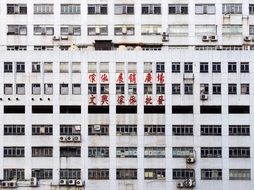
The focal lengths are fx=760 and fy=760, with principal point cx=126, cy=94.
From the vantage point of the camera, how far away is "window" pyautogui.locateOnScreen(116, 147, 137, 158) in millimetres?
42750

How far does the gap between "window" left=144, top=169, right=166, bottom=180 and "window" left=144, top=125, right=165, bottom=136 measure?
79.9 inches

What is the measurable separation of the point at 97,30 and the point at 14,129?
7.67 metres

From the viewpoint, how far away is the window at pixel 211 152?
4284 centimetres

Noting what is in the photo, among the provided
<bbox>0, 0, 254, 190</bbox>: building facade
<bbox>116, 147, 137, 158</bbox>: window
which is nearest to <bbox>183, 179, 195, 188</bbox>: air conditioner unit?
<bbox>0, 0, 254, 190</bbox>: building facade

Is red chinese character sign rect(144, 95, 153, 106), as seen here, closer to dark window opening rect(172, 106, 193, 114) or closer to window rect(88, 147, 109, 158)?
dark window opening rect(172, 106, 193, 114)

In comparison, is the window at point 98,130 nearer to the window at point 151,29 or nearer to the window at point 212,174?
the window at point 212,174

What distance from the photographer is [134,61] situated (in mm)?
43281

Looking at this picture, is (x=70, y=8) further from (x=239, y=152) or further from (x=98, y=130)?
(x=239, y=152)

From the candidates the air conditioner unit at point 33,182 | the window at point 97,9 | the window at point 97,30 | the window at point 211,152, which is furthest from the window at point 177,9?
the air conditioner unit at point 33,182

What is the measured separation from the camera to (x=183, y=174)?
42750 mm

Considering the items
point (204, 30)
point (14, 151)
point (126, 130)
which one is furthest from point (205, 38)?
point (14, 151)

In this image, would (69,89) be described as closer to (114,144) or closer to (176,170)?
(114,144)

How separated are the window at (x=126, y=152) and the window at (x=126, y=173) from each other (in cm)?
78

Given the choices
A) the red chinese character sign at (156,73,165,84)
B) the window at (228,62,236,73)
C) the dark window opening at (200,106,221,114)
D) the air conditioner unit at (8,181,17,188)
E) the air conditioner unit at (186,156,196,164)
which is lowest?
the air conditioner unit at (8,181,17,188)
